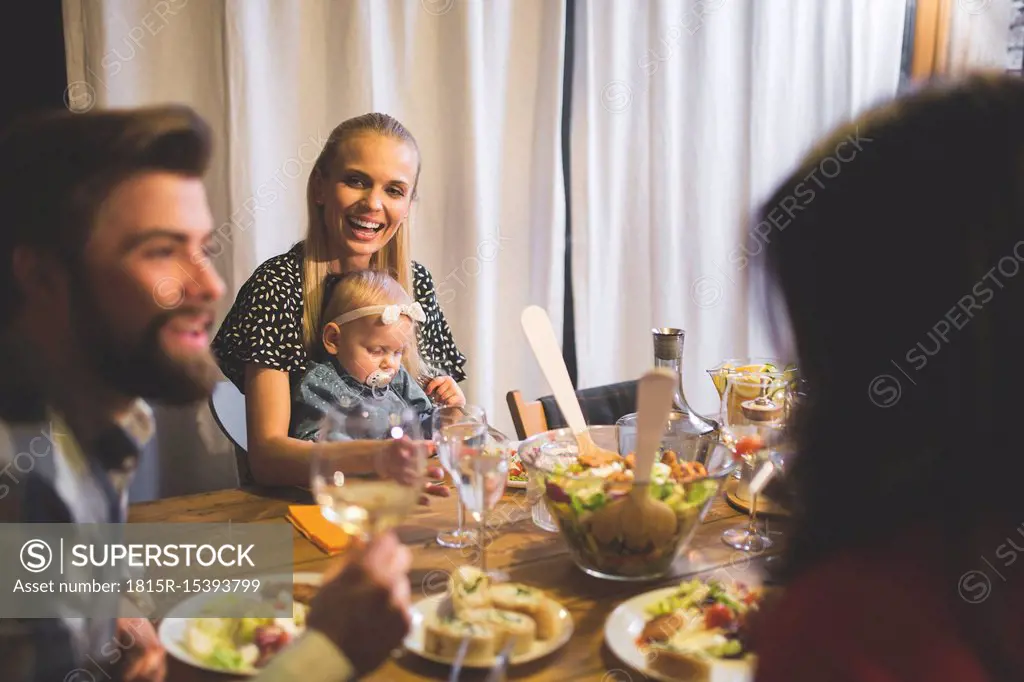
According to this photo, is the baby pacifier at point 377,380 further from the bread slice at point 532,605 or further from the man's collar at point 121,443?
the bread slice at point 532,605

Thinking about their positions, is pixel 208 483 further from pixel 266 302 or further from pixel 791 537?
pixel 791 537

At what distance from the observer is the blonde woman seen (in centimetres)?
183

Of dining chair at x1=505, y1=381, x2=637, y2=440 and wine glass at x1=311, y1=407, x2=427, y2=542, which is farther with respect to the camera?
dining chair at x1=505, y1=381, x2=637, y2=440

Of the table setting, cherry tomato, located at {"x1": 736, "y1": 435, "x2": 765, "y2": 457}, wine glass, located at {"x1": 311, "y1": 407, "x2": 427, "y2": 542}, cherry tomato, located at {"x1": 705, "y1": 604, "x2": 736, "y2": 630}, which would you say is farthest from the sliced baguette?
cherry tomato, located at {"x1": 736, "y1": 435, "x2": 765, "y2": 457}

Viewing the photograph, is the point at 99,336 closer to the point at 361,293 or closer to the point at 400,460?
the point at 400,460

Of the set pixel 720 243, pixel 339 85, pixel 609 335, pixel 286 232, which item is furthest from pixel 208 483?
pixel 720 243

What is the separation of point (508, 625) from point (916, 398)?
0.49 metres

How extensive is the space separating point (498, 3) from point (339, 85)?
61cm

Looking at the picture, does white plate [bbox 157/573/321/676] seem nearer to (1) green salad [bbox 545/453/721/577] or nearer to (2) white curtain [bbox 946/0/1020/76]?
(1) green salad [bbox 545/453/721/577]

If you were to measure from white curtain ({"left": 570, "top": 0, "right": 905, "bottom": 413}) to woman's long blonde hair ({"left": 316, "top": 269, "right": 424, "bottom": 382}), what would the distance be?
1167 mm

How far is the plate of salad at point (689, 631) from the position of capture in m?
0.88

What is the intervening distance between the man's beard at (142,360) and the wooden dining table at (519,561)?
267mm

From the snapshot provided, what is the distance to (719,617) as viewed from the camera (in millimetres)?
972

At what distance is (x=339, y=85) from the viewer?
2.53 m
